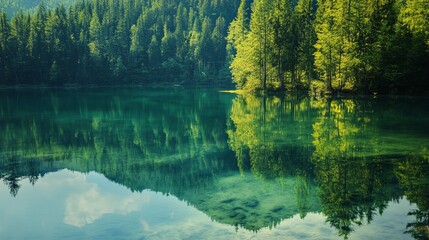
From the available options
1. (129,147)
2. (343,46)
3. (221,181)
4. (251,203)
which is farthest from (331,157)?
(343,46)

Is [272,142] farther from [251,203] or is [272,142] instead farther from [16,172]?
[16,172]

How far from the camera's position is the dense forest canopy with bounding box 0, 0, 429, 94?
181ft

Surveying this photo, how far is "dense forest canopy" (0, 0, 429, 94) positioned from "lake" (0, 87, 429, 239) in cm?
2625

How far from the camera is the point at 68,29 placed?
438ft

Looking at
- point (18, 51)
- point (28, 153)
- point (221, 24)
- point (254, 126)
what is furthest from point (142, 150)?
point (221, 24)

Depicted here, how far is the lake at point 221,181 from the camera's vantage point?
488 inches

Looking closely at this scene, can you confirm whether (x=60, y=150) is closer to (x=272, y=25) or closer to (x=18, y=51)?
(x=272, y=25)

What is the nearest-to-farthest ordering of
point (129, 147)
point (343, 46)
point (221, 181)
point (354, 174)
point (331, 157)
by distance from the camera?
1. point (354, 174)
2. point (221, 181)
3. point (331, 157)
4. point (129, 147)
5. point (343, 46)

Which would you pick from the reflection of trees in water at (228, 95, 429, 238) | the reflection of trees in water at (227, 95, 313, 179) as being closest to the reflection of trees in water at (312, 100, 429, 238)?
the reflection of trees in water at (228, 95, 429, 238)

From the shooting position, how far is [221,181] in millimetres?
17875

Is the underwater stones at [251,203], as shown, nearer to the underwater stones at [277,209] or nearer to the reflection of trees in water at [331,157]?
the underwater stones at [277,209]

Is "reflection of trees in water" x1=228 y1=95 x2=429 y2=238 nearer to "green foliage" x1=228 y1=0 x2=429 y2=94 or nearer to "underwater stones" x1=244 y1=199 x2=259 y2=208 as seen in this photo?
"underwater stones" x1=244 y1=199 x2=259 y2=208

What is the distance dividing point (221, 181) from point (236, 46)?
72.1 m

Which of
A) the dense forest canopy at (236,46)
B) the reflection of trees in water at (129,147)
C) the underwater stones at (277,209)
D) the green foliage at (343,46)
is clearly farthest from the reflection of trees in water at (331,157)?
the dense forest canopy at (236,46)
